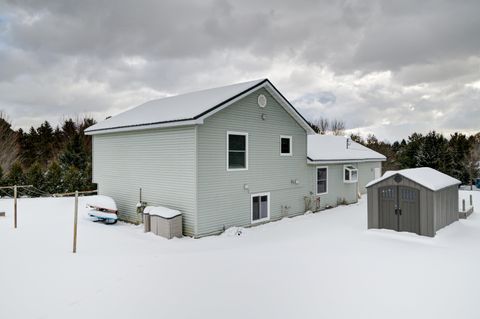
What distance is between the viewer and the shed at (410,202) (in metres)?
10.1

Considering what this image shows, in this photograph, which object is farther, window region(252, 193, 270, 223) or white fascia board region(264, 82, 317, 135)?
white fascia board region(264, 82, 317, 135)

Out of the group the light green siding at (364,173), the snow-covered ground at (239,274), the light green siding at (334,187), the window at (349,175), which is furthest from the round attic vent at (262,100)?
the light green siding at (364,173)

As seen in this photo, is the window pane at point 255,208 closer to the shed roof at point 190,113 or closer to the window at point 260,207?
the window at point 260,207

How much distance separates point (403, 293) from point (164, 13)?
13.5 metres

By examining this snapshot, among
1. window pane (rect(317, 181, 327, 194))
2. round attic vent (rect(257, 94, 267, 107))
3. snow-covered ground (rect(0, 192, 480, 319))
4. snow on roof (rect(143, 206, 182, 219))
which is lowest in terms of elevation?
snow-covered ground (rect(0, 192, 480, 319))

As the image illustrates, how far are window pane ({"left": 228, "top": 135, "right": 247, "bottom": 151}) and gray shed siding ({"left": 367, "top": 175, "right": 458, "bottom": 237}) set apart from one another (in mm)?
5087

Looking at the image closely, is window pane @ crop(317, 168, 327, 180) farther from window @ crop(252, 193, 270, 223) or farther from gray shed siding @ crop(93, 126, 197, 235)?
gray shed siding @ crop(93, 126, 197, 235)

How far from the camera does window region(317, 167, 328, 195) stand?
1667 centimetres

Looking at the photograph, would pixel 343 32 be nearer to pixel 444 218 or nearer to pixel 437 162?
pixel 444 218

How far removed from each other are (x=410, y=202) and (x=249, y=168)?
5.93m

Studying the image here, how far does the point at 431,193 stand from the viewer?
9.96 metres

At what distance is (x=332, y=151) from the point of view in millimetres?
19438

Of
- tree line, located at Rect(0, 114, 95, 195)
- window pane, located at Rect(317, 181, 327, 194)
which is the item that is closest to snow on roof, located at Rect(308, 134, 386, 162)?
window pane, located at Rect(317, 181, 327, 194)

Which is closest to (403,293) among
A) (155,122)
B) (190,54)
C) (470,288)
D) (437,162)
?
(470,288)
